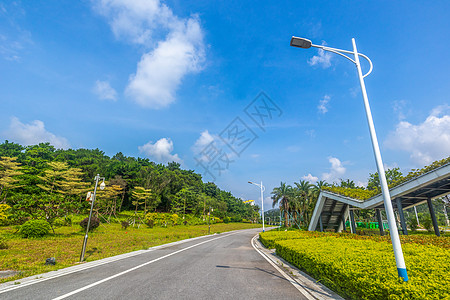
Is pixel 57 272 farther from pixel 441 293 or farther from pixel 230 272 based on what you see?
pixel 441 293

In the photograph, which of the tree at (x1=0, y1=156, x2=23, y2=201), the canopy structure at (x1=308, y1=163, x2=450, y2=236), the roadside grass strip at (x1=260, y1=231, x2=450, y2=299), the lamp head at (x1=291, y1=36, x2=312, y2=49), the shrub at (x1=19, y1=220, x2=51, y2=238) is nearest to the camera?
the roadside grass strip at (x1=260, y1=231, x2=450, y2=299)

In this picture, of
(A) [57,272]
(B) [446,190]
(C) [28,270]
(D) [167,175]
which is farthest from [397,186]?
(D) [167,175]

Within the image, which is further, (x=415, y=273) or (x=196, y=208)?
(x=196, y=208)

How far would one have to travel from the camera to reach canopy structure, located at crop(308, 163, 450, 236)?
15.2 m

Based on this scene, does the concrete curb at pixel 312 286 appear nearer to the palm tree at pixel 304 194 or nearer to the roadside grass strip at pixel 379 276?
the roadside grass strip at pixel 379 276

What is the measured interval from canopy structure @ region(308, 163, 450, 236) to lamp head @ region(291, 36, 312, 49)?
1428 centimetres

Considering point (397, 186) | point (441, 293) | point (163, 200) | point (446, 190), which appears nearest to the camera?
point (441, 293)

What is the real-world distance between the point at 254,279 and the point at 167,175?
69.7m

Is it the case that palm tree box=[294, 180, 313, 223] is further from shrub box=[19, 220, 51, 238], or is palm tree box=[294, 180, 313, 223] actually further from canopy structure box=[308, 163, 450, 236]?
shrub box=[19, 220, 51, 238]

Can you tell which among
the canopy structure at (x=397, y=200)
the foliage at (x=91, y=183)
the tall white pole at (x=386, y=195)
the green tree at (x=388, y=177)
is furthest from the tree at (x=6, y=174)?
the green tree at (x=388, y=177)

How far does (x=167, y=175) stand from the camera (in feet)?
241

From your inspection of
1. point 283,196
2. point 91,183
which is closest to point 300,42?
point 283,196

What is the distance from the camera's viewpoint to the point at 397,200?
18.1 m

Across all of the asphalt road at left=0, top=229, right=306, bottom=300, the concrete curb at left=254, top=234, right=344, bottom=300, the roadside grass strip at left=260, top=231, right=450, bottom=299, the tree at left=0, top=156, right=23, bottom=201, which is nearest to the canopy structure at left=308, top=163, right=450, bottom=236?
the roadside grass strip at left=260, top=231, right=450, bottom=299
